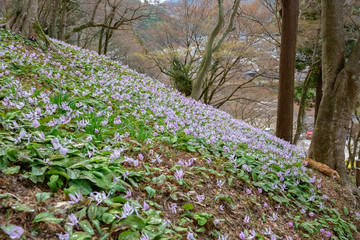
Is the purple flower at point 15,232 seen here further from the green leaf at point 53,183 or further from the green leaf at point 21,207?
the green leaf at point 53,183

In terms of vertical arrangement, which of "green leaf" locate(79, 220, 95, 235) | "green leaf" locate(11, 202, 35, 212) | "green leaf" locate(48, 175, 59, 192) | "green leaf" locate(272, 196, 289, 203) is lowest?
"green leaf" locate(79, 220, 95, 235)

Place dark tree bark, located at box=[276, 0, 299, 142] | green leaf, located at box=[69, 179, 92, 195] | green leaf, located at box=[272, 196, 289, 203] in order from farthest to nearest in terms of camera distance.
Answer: dark tree bark, located at box=[276, 0, 299, 142] < green leaf, located at box=[272, 196, 289, 203] < green leaf, located at box=[69, 179, 92, 195]

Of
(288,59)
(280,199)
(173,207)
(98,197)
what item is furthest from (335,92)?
(98,197)

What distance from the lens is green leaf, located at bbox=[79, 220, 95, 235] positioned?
1.22m

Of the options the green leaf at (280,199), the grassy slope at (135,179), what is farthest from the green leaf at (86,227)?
the green leaf at (280,199)

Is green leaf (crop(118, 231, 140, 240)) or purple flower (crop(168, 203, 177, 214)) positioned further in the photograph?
purple flower (crop(168, 203, 177, 214))

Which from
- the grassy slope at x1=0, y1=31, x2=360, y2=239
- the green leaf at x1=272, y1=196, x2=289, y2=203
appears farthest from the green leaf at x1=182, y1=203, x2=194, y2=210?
the green leaf at x1=272, y1=196, x2=289, y2=203

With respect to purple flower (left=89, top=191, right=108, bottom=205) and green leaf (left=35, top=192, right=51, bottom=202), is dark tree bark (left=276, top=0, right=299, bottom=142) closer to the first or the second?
purple flower (left=89, top=191, right=108, bottom=205)

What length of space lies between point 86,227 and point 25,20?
23.8 ft

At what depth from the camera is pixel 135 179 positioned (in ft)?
6.46

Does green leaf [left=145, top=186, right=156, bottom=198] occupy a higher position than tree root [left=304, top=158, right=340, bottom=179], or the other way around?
tree root [left=304, top=158, right=340, bottom=179]

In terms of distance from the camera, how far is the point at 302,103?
10461 millimetres

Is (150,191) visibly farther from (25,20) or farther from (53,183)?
(25,20)

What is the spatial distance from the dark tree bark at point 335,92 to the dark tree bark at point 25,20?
7.51m
